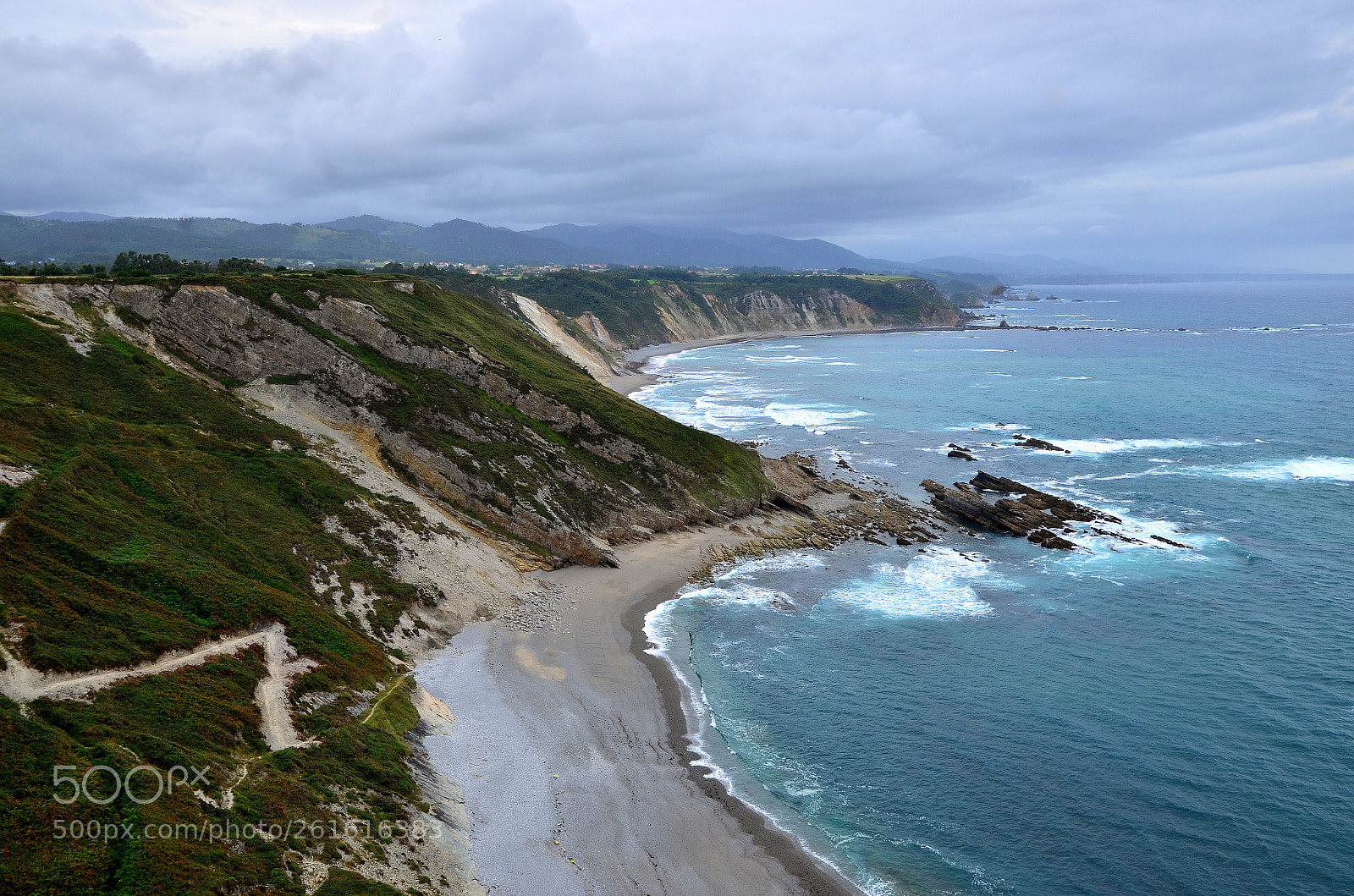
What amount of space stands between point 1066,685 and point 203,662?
38001mm

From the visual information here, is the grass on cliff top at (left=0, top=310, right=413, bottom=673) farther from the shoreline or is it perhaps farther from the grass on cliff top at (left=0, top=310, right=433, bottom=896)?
the shoreline

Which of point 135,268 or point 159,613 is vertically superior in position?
point 135,268

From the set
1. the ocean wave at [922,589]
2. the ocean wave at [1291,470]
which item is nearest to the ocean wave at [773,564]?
the ocean wave at [922,589]

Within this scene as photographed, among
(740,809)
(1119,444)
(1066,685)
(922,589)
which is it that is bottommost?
(740,809)

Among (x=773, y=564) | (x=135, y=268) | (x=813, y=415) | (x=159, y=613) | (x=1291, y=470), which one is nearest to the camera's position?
(x=159, y=613)

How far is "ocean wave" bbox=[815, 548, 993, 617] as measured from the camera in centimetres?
4578

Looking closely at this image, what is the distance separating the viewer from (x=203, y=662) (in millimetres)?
25969

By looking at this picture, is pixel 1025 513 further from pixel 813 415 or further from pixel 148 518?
pixel 148 518

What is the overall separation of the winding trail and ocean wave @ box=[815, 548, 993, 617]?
31114mm

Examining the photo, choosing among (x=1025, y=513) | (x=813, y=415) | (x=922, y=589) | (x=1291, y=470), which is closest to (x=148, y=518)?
(x=922, y=589)

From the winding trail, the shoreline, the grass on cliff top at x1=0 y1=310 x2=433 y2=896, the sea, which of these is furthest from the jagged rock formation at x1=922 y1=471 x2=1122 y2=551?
the winding trail

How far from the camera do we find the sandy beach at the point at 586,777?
24.5m

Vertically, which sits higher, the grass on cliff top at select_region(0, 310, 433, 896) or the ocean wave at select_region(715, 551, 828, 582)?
the grass on cliff top at select_region(0, 310, 433, 896)

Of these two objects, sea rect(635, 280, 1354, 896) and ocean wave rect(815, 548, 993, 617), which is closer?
sea rect(635, 280, 1354, 896)
